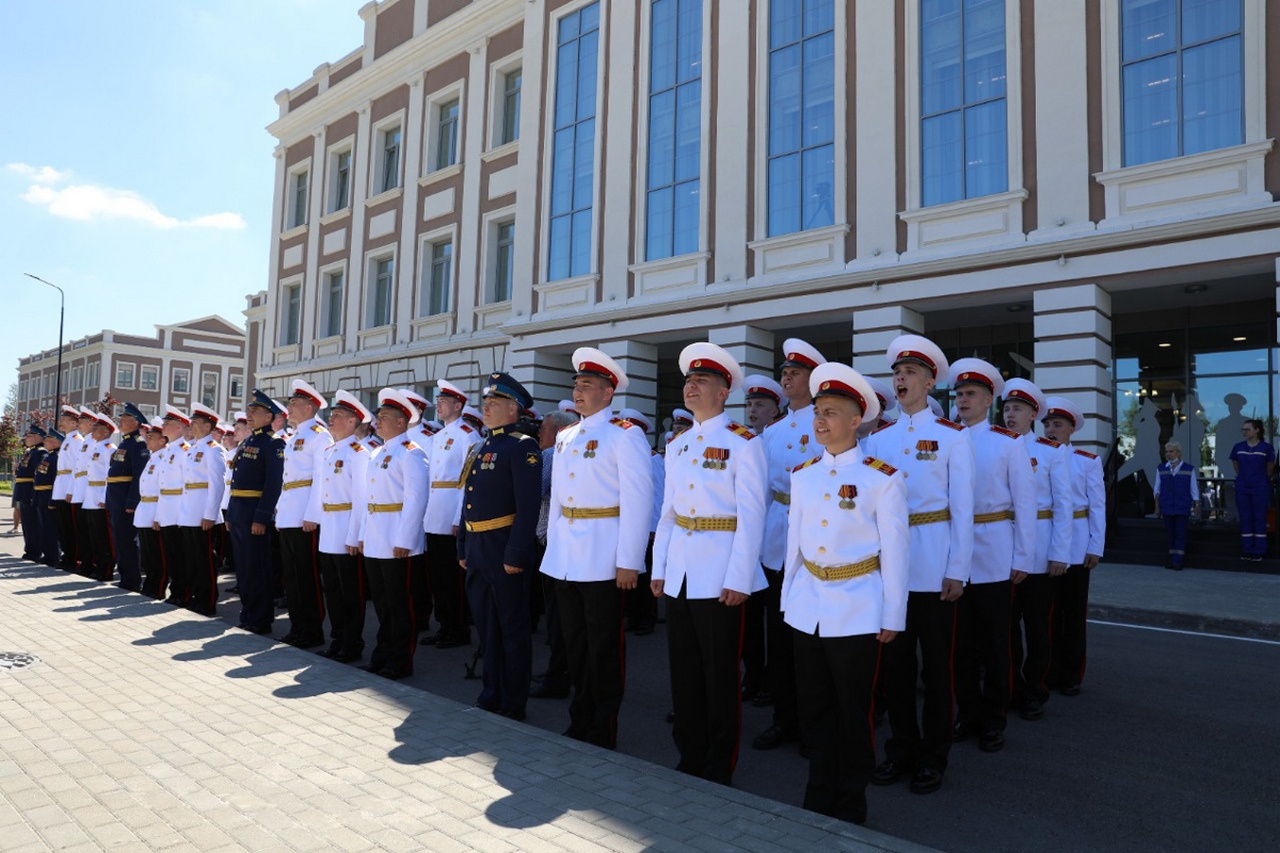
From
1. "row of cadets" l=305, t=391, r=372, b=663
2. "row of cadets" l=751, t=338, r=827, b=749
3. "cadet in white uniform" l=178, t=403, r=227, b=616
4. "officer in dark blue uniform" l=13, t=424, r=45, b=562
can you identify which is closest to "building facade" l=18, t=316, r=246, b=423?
"officer in dark blue uniform" l=13, t=424, r=45, b=562

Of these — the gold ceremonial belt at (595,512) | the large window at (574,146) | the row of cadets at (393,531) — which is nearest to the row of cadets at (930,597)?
the gold ceremonial belt at (595,512)

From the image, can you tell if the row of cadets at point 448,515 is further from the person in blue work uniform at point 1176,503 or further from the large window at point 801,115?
the large window at point 801,115

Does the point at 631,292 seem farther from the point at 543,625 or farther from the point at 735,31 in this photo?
the point at 543,625

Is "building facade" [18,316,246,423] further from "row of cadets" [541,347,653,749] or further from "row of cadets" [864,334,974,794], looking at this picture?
"row of cadets" [864,334,974,794]

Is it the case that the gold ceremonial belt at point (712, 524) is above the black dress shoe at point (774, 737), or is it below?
above

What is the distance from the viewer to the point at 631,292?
18.3 metres

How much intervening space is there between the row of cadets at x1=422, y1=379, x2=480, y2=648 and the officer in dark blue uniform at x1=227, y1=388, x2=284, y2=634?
4.51 feet

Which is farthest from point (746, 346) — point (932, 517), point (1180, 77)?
point (932, 517)

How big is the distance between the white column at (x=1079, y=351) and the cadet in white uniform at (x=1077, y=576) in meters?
6.73

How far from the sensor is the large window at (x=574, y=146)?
64.0ft

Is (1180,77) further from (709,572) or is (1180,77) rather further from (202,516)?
(202,516)

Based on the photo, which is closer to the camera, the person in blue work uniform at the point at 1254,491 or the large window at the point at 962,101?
the person in blue work uniform at the point at 1254,491

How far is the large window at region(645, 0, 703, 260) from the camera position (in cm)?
1764

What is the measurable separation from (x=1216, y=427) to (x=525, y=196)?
14521 millimetres
